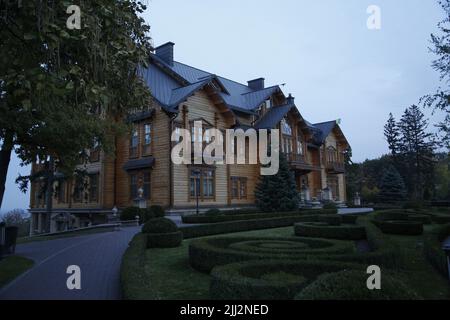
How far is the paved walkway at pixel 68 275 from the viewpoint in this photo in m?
7.64

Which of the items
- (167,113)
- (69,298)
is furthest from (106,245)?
(167,113)

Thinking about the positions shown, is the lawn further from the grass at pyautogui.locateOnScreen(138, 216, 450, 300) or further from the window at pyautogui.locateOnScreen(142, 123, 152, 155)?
the window at pyautogui.locateOnScreen(142, 123, 152, 155)

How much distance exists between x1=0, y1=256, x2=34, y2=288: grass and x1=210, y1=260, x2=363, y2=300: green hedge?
5.92 metres

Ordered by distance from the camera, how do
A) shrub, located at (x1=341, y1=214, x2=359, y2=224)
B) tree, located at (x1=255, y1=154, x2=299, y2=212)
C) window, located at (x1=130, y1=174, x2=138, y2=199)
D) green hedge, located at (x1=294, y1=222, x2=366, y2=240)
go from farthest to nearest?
window, located at (x1=130, y1=174, x2=138, y2=199)
tree, located at (x1=255, y1=154, x2=299, y2=212)
shrub, located at (x1=341, y1=214, x2=359, y2=224)
green hedge, located at (x1=294, y1=222, x2=366, y2=240)

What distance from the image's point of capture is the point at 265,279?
22.1 ft

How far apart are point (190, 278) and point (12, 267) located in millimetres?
5770

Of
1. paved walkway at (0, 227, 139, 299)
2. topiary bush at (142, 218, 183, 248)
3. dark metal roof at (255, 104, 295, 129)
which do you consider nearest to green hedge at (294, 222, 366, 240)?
topiary bush at (142, 218, 183, 248)

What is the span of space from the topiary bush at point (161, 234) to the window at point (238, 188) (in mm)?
16659

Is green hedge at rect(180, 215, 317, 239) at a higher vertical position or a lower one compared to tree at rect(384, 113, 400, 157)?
lower

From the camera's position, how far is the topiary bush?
1389 centimetres

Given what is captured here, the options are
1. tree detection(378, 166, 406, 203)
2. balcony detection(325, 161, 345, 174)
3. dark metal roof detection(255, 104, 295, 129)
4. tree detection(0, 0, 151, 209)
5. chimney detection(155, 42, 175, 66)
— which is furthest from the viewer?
tree detection(378, 166, 406, 203)

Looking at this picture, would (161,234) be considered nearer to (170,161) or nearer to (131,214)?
(131,214)
